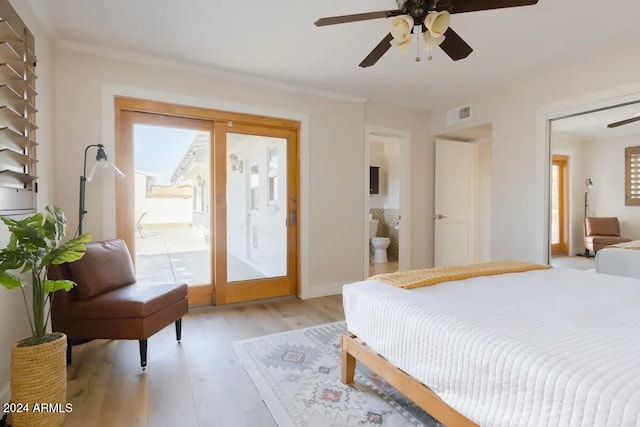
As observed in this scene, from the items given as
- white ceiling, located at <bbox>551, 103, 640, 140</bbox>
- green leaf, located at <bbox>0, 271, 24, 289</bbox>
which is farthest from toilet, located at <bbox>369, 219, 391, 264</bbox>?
green leaf, located at <bbox>0, 271, 24, 289</bbox>

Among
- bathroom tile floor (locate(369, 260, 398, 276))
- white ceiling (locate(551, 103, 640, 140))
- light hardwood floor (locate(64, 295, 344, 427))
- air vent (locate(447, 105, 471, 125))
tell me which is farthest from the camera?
bathroom tile floor (locate(369, 260, 398, 276))

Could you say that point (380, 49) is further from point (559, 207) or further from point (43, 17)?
point (559, 207)

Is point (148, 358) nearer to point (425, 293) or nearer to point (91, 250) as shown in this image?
point (91, 250)

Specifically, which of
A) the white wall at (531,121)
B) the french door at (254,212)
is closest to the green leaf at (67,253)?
the french door at (254,212)

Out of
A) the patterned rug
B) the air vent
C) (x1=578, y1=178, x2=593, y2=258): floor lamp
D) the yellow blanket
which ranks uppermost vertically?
the air vent

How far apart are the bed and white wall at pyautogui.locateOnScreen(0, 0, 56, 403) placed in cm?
448

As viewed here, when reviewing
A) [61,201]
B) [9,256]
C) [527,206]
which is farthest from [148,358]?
[527,206]

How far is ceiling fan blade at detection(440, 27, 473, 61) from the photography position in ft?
6.43

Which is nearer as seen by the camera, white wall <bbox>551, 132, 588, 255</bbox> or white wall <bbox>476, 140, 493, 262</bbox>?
white wall <bbox>551, 132, 588, 255</bbox>

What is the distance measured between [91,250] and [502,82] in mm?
4206

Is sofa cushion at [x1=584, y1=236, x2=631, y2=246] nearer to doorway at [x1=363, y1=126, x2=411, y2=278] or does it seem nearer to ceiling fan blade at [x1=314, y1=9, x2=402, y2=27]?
doorway at [x1=363, y1=126, x2=411, y2=278]

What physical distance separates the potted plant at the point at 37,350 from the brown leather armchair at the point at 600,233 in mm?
4245

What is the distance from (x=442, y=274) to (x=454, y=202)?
2.99 meters

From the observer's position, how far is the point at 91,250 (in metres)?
2.29
